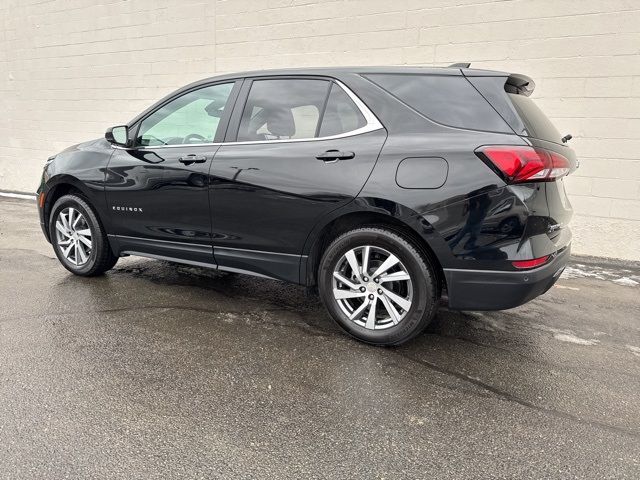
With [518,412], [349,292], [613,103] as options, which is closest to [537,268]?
[518,412]

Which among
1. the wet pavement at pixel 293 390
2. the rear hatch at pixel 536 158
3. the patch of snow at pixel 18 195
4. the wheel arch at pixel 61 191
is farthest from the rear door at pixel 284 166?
the patch of snow at pixel 18 195

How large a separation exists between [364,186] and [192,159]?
4.64 feet

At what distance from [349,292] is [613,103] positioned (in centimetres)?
408

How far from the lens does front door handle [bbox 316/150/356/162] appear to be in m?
3.21

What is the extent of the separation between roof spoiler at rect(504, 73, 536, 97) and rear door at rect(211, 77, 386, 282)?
2.70 feet

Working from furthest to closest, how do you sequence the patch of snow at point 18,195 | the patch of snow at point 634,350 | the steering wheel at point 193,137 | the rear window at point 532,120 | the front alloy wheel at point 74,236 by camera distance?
the patch of snow at point 18,195
the front alloy wheel at point 74,236
the steering wheel at point 193,137
the patch of snow at point 634,350
the rear window at point 532,120

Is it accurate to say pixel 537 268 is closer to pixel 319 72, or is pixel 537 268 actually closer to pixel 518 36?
pixel 319 72

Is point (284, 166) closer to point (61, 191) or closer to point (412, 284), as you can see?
point (412, 284)

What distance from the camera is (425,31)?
617cm

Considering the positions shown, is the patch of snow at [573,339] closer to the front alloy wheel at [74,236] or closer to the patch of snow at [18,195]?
the front alloy wheel at [74,236]

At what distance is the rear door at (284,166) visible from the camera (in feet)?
10.6

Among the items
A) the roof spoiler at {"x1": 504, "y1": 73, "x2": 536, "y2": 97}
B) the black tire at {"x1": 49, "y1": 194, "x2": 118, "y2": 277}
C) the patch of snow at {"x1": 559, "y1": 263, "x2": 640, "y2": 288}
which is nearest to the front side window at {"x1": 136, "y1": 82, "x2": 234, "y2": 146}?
the black tire at {"x1": 49, "y1": 194, "x2": 118, "y2": 277}

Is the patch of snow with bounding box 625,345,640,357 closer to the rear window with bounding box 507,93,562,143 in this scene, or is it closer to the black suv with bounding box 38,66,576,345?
the black suv with bounding box 38,66,576,345

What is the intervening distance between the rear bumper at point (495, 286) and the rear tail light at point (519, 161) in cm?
54
